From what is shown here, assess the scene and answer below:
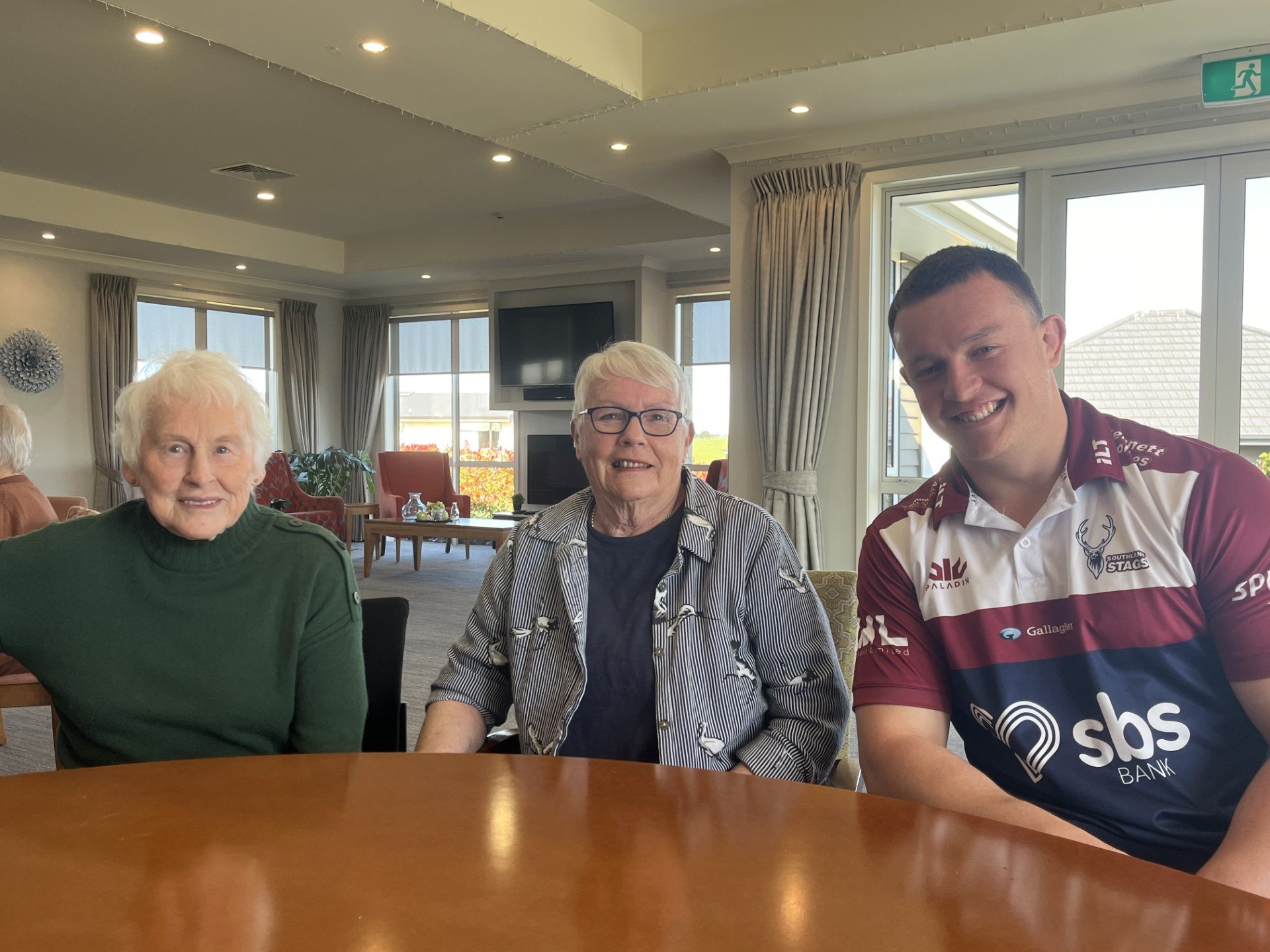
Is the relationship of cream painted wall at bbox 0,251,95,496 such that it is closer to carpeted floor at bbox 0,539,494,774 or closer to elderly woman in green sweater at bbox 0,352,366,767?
carpeted floor at bbox 0,539,494,774

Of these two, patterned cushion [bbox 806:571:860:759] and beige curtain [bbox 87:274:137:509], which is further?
beige curtain [bbox 87:274:137:509]

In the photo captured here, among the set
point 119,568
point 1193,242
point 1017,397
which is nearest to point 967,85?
point 1193,242

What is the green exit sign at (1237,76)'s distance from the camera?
3.81 meters

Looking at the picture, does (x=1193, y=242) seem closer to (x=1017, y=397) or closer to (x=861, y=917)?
(x=1017, y=397)

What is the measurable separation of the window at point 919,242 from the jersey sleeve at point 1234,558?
362cm

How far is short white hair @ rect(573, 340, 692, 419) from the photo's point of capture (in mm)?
1823

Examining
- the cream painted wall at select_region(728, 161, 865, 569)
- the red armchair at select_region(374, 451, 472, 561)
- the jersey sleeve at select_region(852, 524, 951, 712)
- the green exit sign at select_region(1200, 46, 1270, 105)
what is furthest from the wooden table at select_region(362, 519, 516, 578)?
the jersey sleeve at select_region(852, 524, 951, 712)

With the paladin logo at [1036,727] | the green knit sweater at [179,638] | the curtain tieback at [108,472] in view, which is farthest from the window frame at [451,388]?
the paladin logo at [1036,727]

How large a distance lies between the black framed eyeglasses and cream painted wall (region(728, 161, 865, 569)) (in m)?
3.54

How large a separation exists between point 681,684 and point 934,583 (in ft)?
1.52

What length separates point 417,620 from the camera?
239 inches

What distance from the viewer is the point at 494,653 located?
5.86ft

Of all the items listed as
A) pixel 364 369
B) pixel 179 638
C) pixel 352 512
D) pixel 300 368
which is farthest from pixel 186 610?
pixel 364 369

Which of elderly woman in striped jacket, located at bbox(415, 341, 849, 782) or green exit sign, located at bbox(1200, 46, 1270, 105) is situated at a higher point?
green exit sign, located at bbox(1200, 46, 1270, 105)
